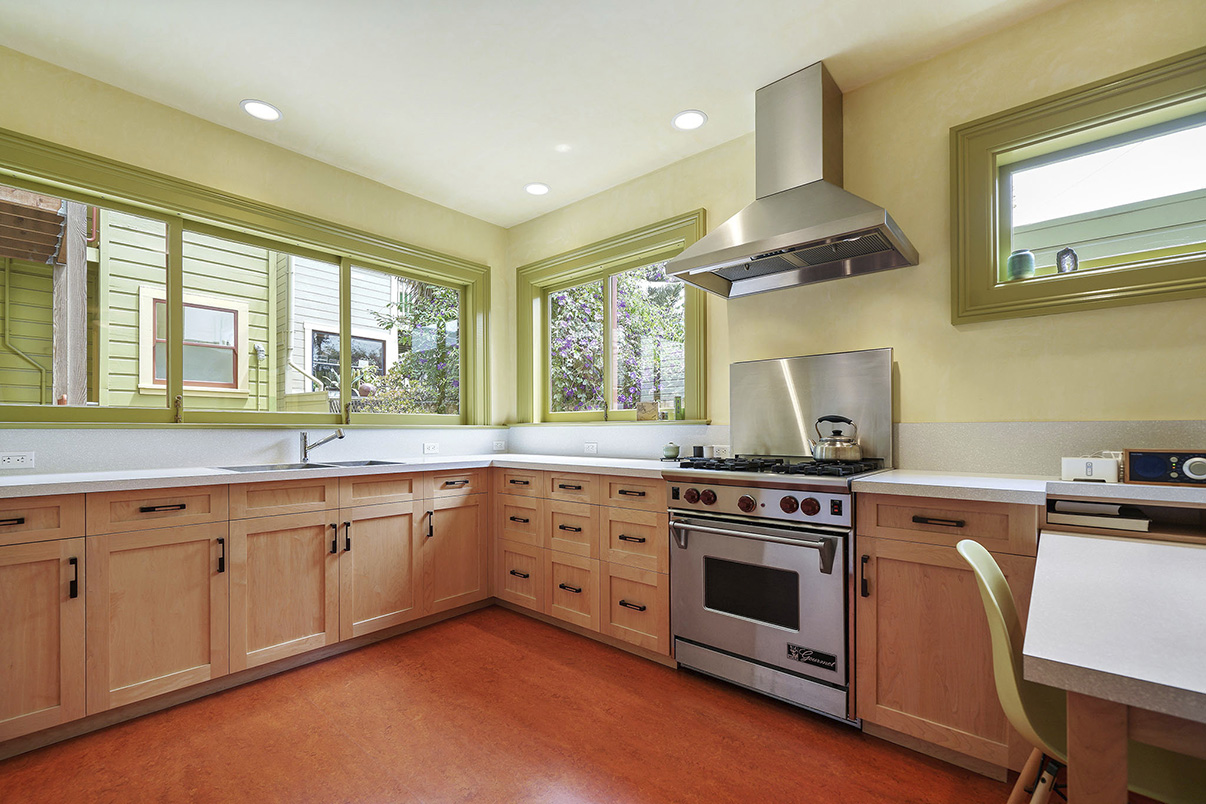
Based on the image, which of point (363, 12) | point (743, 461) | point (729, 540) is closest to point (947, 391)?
point (743, 461)

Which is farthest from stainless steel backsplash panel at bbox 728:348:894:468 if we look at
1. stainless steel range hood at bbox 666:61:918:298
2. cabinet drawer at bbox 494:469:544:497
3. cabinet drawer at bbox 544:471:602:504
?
cabinet drawer at bbox 494:469:544:497

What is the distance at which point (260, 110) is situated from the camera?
280cm

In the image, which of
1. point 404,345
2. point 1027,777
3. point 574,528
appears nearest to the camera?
point 1027,777

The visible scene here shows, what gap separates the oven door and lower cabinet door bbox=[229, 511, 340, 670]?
5.55 ft

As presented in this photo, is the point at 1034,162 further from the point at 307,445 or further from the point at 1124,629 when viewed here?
the point at 307,445

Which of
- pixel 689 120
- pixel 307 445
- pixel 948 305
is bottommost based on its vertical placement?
pixel 307 445

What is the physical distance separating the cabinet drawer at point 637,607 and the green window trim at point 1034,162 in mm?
1794

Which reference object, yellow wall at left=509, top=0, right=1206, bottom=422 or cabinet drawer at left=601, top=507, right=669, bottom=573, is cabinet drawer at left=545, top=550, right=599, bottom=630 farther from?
yellow wall at left=509, top=0, right=1206, bottom=422

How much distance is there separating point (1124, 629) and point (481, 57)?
2.78 meters

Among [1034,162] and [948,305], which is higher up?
[1034,162]

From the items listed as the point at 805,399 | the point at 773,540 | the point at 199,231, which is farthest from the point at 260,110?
the point at 773,540

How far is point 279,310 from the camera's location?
325 cm

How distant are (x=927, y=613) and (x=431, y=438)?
298 cm

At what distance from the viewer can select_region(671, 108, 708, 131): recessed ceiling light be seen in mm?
2865
